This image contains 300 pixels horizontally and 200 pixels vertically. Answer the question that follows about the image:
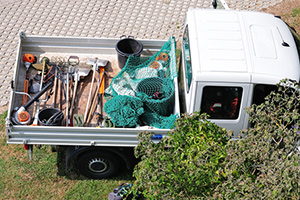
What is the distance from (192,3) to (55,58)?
570cm

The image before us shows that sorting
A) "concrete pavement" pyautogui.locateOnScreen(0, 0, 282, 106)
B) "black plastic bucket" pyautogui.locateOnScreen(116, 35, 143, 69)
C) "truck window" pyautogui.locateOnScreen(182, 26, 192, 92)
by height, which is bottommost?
"truck window" pyautogui.locateOnScreen(182, 26, 192, 92)

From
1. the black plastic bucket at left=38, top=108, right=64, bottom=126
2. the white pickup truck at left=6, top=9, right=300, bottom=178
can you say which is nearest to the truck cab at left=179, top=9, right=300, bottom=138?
the white pickup truck at left=6, top=9, right=300, bottom=178

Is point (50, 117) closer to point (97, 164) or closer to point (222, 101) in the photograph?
point (97, 164)

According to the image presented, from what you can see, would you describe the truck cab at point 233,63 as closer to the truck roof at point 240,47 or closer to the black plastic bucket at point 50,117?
the truck roof at point 240,47

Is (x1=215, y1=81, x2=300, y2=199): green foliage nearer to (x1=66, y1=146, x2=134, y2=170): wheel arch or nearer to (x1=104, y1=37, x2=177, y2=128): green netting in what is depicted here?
(x1=104, y1=37, x2=177, y2=128): green netting

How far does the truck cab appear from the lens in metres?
5.71

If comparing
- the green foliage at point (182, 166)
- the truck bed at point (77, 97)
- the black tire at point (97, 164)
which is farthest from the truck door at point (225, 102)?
the black tire at point (97, 164)

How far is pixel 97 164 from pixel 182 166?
291 cm

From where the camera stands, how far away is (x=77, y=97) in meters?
7.03

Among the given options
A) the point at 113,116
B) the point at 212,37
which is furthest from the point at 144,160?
the point at 212,37

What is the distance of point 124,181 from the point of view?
23.7 ft

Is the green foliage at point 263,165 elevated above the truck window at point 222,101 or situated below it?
below

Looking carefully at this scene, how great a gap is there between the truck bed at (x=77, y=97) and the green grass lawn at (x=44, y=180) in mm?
1283

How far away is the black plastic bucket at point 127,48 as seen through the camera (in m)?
7.26
